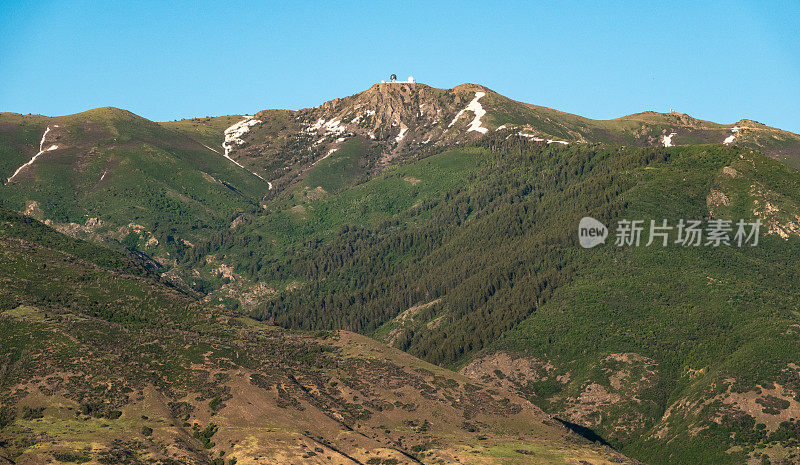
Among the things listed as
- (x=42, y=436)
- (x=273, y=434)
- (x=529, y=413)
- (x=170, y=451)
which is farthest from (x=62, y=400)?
(x=529, y=413)

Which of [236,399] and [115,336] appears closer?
[236,399]

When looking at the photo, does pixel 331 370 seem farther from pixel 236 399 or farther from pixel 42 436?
pixel 42 436

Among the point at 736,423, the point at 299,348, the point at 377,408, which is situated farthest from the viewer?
the point at 299,348

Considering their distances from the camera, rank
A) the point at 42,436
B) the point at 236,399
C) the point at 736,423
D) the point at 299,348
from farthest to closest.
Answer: the point at 299,348 → the point at 736,423 → the point at 236,399 → the point at 42,436

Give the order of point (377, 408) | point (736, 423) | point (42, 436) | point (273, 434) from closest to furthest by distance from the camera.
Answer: point (42, 436)
point (273, 434)
point (377, 408)
point (736, 423)

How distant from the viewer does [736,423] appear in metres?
172

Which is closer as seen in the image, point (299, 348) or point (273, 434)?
point (273, 434)

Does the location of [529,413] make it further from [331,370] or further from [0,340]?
[0,340]

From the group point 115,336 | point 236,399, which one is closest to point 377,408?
point 236,399

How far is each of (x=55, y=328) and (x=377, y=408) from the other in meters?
64.0

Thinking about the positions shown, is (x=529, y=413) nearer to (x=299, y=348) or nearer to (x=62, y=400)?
(x=299, y=348)

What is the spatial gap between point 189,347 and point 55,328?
83.5ft

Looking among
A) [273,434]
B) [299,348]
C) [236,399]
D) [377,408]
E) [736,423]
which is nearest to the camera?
[273,434]

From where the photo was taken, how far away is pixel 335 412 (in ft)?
495
